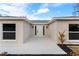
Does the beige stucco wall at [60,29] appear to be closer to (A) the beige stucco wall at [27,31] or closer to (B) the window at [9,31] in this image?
(A) the beige stucco wall at [27,31]

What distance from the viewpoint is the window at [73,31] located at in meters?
5.59

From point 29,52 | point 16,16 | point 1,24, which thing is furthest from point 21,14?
point 29,52

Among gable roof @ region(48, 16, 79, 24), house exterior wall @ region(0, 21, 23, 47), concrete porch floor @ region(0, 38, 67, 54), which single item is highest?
gable roof @ region(48, 16, 79, 24)

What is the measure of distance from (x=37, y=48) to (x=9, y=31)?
0.77m

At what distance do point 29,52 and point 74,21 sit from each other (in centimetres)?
126

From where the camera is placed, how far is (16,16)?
18.4ft

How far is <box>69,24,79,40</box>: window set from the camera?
5590 millimetres

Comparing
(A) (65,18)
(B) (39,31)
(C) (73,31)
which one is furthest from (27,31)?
(C) (73,31)

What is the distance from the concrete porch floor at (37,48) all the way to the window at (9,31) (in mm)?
266

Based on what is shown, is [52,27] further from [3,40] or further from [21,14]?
[3,40]

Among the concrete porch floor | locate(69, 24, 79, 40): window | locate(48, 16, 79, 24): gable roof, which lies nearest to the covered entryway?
the concrete porch floor

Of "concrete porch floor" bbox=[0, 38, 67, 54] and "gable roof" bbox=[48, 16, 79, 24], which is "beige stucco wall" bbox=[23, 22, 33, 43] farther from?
"gable roof" bbox=[48, 16, 79, 24]

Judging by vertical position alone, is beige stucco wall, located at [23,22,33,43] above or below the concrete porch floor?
above

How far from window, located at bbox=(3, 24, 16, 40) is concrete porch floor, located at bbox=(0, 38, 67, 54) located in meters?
0.27
